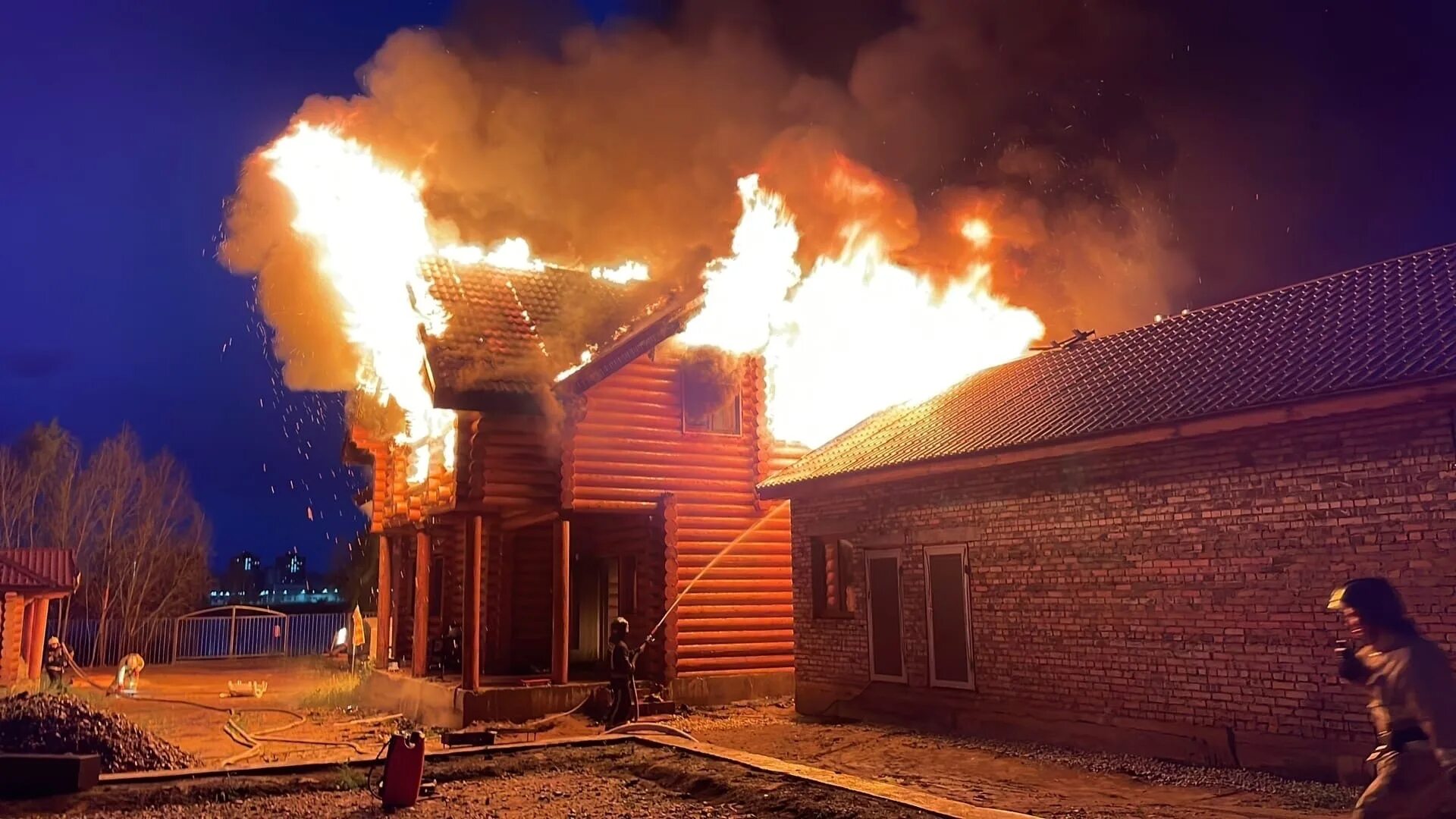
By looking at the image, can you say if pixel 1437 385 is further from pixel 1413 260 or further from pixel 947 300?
pixel 947 300

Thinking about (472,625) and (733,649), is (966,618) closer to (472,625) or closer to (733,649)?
(733,649)

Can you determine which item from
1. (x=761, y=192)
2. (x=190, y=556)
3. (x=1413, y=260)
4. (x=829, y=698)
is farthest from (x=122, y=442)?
(x=1413, y=260)

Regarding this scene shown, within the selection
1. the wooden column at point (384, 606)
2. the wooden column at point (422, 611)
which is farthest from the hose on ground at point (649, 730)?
the wooden column at point (384, 606)

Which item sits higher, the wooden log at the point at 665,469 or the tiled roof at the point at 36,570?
the wooden log at the point at 665,469

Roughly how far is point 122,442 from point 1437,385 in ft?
152

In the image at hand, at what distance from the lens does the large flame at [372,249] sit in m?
18.2

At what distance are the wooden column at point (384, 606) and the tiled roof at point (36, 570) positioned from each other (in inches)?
327

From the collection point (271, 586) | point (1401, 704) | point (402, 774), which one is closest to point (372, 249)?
point (402, 774)

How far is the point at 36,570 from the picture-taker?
1071 inches

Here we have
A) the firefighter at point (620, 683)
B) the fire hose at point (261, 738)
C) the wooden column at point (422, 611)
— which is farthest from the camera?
the wooden column at point (422, 611)

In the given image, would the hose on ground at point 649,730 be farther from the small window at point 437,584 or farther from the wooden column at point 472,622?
the small window at point 437,584

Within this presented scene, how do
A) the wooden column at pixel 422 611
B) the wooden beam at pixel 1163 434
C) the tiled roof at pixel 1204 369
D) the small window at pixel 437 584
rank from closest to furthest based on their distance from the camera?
the wooden beam at pixel 1163 434 → the tiled roof at pixel 1204 369 → the wooden column at pixel 422 611 → the small window at pixel 437 584

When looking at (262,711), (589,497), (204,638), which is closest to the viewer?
(589,497)

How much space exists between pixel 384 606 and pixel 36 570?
448 inches
